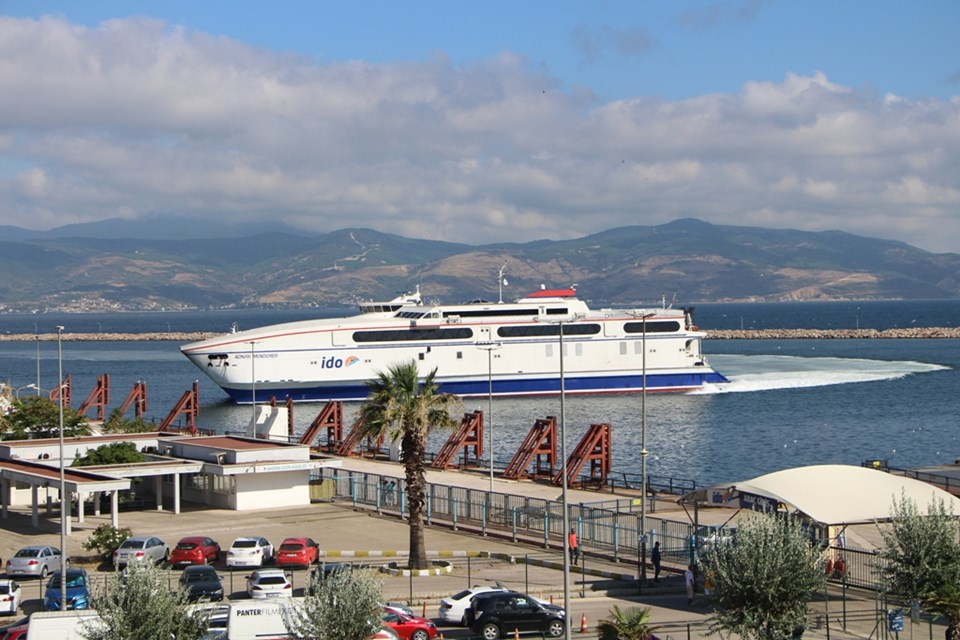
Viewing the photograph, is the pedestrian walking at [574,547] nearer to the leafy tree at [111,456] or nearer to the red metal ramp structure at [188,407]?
the leafy tree at [111,456]

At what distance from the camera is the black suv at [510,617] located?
22375 mm

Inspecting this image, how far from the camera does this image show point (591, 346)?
91438 mm

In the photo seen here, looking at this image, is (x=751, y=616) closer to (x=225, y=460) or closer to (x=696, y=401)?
(x=225, y=460)

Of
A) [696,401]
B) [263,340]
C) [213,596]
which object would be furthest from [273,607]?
[696,401]

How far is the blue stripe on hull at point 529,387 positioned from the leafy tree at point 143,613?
65.9 metres

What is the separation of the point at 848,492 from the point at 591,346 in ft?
214

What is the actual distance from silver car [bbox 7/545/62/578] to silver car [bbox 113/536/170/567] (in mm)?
1275

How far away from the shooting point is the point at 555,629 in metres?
22.6

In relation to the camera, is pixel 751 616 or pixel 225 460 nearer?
pixel 751 616

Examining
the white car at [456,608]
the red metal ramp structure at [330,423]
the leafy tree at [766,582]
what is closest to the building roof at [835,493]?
the leafy tree at [766,582]

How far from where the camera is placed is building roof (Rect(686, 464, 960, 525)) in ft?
83.3

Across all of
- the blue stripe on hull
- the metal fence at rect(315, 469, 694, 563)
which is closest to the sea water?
the blue stripe on hull

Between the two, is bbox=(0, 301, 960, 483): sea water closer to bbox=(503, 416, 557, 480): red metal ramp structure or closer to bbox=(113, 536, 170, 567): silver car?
bbox=(503, 416, 557, 480): red metal ramp structure

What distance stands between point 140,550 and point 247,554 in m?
2.35
